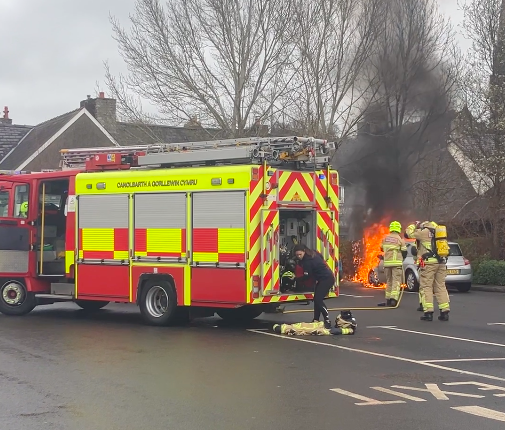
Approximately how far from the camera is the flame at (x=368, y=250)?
22.1 metres

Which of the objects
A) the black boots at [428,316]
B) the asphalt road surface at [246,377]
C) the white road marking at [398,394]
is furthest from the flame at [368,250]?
the white road marking at [398,394]

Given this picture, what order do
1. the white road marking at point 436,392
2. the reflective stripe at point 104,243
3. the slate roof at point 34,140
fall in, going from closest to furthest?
the white road marking at point 436,392
the reflective stripe at point 104,243
the slate roof at point 34,140

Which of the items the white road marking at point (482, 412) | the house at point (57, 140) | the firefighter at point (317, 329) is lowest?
the white road marking at point (482, 412)

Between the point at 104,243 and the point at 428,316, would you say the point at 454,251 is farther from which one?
the point at 104,243

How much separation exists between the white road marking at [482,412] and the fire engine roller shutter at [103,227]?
23.0 ft

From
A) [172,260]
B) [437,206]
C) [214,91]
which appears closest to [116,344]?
[172,260]

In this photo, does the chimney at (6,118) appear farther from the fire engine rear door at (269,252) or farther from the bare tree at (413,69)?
the fire engine rear door at (269,252)

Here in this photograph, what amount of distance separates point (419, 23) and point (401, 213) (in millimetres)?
5543

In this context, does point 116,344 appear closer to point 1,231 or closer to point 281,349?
point 281,349

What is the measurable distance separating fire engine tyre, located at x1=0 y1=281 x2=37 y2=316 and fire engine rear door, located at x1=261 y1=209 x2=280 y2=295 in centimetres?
486

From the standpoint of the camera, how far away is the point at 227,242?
11484mm

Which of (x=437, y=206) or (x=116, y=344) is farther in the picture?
(x=437, y=206)

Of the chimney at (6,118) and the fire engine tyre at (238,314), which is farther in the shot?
the chimney at (6,118)

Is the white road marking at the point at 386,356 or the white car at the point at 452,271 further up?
the white car at the point at 452,271
